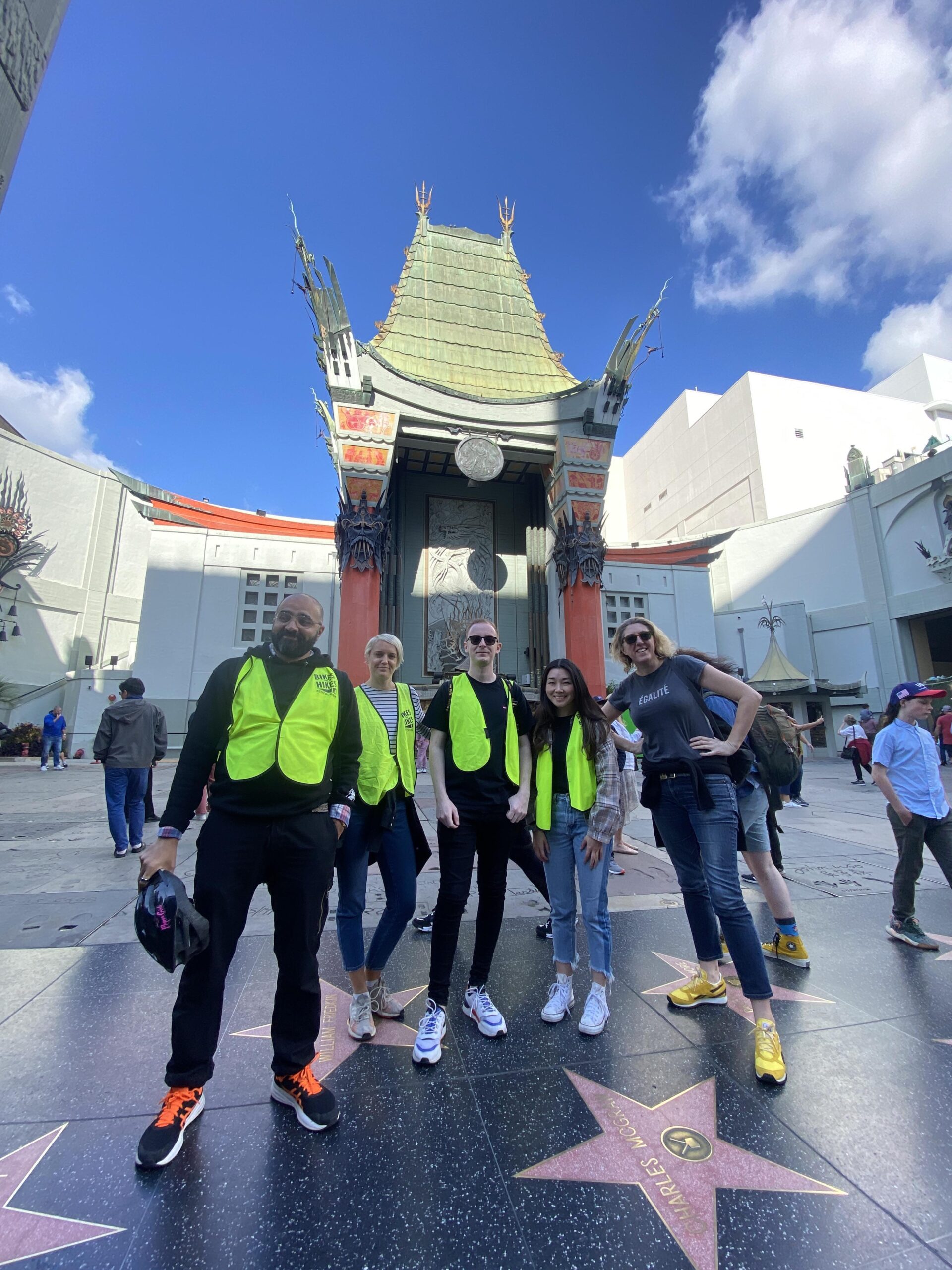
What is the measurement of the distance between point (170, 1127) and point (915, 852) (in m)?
4.09

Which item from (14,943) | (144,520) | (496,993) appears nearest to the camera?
(496,993)

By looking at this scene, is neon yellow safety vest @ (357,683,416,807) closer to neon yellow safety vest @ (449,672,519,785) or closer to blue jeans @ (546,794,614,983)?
neon yellow safety vest @ (449,672,519,785)

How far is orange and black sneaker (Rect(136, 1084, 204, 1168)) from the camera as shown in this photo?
1.71m

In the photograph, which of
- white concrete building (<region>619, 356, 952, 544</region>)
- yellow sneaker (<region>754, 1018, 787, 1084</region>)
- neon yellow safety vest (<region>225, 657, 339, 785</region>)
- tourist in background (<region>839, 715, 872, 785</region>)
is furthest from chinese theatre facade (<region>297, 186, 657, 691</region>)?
white concrete building (<region>619, 356, 952, 544</region>)

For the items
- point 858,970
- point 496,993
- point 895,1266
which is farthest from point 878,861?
point 895,1266

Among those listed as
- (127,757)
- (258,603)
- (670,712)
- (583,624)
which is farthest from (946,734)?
(258,603)

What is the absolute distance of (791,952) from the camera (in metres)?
3.17

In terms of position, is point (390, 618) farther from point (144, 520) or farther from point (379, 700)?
point (144, 520)

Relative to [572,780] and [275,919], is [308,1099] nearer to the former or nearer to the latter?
[275,919]

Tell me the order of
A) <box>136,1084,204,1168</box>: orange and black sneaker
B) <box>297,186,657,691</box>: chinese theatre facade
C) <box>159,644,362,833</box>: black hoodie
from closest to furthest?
<box>136,1084,204,1168</box>: orange and black sneaker, <box>159,644,362,833</box>: black hoodie, <box>297,186,657,691</box>: chinese theatre facade

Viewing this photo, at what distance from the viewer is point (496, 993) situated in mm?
2885

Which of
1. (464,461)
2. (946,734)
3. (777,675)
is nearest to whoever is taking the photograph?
(946,734)

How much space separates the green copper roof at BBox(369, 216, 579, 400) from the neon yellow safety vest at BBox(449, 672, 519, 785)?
14777 millimetres

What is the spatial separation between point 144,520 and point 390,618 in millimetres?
19317
